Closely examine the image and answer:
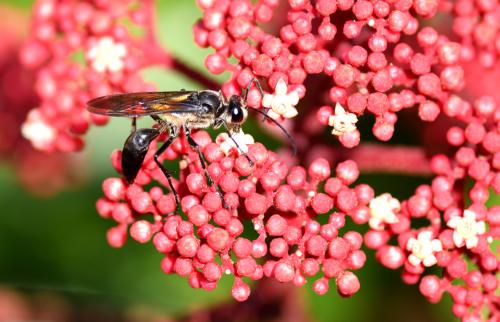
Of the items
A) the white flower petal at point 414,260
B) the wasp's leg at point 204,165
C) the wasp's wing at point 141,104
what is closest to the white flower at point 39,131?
the wasp's wing at point 141,104

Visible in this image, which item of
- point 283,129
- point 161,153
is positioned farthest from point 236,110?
point 161,153

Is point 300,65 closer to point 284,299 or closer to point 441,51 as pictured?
point 441,51

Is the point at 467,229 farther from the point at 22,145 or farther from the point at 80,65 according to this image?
the point at 22,145

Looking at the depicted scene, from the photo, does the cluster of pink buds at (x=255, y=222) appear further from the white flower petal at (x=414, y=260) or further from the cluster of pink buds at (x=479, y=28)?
the cluster of pink buds at (x=479, y=28)

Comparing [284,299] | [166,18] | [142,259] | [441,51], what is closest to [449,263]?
[441,51]

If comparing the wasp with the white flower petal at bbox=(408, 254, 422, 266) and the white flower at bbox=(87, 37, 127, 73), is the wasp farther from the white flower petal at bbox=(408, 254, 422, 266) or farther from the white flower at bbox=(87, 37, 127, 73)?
the white flower petal at bbox=(408, 254, 422, 266)

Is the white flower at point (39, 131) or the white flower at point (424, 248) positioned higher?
the white flower at point (39, 131)
